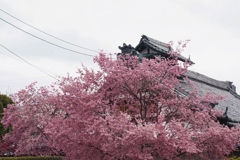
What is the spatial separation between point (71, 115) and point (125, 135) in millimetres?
1581

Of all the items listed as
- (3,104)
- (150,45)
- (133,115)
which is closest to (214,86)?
(150,45)

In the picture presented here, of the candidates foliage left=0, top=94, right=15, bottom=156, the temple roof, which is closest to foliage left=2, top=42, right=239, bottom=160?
the temple roof

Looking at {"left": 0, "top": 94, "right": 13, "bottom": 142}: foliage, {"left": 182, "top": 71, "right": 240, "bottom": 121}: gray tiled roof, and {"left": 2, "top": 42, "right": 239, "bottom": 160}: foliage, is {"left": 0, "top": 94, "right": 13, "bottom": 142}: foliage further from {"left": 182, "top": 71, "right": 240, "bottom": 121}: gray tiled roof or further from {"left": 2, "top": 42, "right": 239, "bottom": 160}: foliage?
{"left": 2, "top": 42, "right": 239, "bottom": 160}: foliage

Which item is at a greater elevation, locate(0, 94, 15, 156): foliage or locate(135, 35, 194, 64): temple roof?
locate(135, 35, 194, 64): temple roof

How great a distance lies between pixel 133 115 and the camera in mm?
7398

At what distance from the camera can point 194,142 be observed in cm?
649

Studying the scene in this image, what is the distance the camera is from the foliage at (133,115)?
5.81 m

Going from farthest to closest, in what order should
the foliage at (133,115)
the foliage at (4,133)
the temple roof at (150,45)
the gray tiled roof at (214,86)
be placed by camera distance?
1. the gray tiled roof at (214,86)
2. the foliage at (4,133)
3. the temple roof at (150,45)
4. the foliage at (133,115)

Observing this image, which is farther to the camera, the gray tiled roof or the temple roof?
the gray tiled roof

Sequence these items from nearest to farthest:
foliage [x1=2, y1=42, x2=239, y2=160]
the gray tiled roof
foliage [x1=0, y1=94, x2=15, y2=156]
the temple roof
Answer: foliage [x1=2, y1=42, x2=239, y2=160]
the temple roof
foliage [x1=0, y1=94, x2=15, y2=156]
the gray tiled roof

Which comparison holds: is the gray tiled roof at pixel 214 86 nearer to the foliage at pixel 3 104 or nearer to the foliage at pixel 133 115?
the foliage at pixel 133 115

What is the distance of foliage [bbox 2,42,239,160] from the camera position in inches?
229

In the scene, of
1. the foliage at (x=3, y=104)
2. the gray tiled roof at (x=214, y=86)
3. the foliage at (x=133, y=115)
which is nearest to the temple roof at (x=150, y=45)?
the gray tiled roof at (x=214, y=86)

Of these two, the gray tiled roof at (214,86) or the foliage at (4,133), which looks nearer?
the foliage at (4,133)
